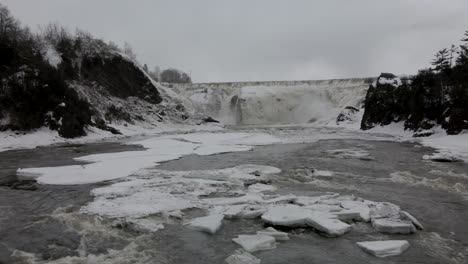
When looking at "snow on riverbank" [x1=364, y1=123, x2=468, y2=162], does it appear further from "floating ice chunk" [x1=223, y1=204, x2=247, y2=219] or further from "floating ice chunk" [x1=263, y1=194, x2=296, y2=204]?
"floating ice chunk" [x1=223, y1=204, x2=247, y2=219]

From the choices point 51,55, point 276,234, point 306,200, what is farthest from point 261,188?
point 51,55

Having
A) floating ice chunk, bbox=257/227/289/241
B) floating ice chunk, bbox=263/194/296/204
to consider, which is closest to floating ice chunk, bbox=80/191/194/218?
floating ice chunk, bbox=263/194/296/204

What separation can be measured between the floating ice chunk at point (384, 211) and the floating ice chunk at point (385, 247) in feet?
4.71

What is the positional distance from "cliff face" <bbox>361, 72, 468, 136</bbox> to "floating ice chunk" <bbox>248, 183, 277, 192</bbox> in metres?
21.5

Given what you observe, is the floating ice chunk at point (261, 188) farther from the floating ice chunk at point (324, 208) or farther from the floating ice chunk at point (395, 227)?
the floating ice chunk at point (395, 227)

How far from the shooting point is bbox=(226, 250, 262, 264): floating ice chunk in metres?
6.19

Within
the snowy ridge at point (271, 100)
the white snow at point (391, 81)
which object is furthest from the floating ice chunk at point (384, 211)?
the snowy ridge at point (271, 100)

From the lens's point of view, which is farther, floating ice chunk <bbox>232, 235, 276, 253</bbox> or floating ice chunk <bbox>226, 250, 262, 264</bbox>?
floating ice chunk <bbox>232, 235, 276, 253</bbox>

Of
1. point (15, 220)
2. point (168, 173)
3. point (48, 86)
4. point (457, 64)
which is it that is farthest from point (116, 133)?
point (457, 64)

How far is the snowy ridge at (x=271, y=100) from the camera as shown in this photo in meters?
70.9

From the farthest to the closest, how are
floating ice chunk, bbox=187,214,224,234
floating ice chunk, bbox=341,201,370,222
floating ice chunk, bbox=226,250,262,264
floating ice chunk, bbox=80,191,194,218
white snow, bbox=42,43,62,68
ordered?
white snow, bbox=42,43,62,68 < floating ice chunk, bbox=80,191,194,218 < floating ice chunk, bbox=341,201,370,222 < floating ice chunk, bbox=187,214,224,234 < floating ice chunk, bbox=226,250,262,264

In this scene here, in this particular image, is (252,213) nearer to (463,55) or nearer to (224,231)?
(224,231)

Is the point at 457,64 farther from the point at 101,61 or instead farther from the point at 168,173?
the point at 101,61

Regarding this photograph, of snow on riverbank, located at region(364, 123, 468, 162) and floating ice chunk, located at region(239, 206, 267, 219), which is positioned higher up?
floating ice chunk, located at region(239, 206, 267, 219)
